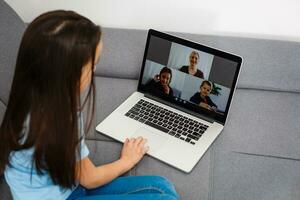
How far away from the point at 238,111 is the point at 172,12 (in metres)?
0.50

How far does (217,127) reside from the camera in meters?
1.37

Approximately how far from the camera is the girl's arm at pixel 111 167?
1087 millimetres

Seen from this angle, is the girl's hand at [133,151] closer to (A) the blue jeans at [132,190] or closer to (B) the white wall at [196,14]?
(A) the blue jeans at [132,190]

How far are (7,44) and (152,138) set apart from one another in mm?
626

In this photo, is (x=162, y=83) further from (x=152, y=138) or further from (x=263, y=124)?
(x=263, y=124)

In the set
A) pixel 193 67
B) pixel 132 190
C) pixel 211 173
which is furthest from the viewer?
pixel 193 67

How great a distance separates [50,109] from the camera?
88 centimetres

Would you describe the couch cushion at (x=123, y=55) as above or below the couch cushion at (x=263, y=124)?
above

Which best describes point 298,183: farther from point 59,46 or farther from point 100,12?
point 100,12

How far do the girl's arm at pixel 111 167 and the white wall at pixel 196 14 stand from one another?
0.61 meters

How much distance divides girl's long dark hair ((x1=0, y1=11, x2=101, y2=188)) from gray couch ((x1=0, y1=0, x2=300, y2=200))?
362 millimetres

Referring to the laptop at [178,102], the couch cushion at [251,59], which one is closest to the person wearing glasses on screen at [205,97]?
the laptop at [178,102]

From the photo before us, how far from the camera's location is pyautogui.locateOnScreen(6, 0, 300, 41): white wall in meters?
1.57

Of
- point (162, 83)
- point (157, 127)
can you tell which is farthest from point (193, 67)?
point (157, 127)
